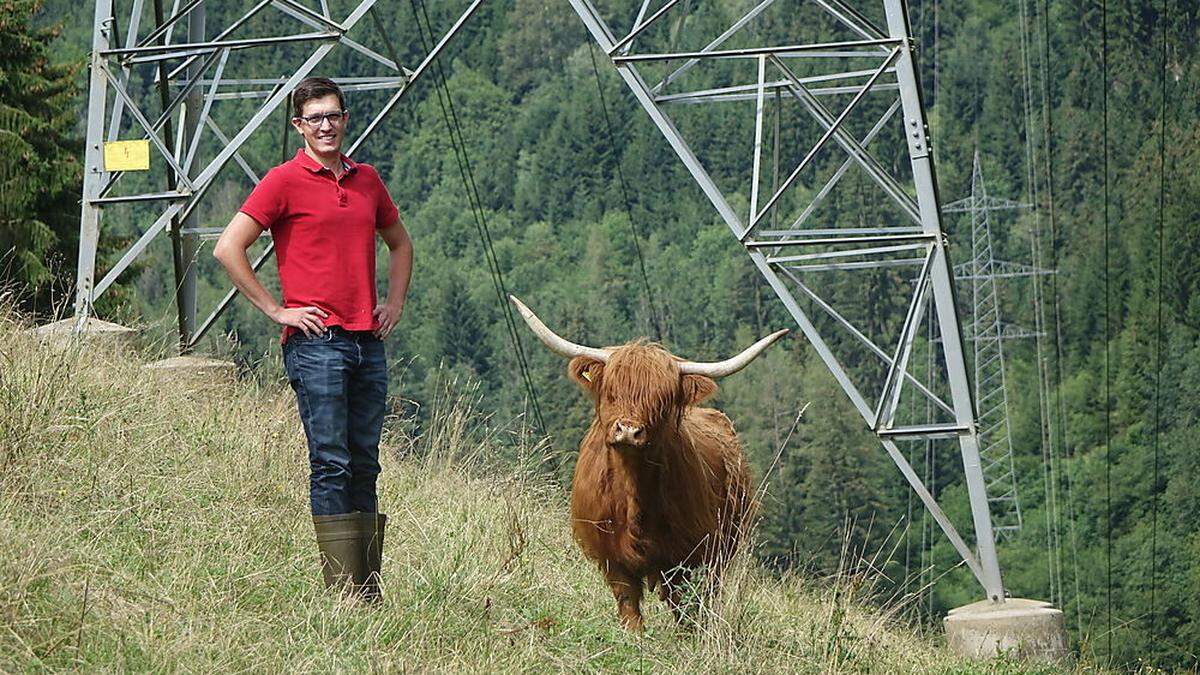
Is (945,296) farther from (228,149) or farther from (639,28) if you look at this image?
(228,149)

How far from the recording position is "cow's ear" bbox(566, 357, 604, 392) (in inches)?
351

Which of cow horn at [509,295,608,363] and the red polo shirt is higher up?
the red polo shirt

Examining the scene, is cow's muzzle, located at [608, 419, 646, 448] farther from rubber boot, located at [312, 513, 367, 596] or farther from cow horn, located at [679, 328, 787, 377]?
rubber boot, located at [312, 513, 367, 596]

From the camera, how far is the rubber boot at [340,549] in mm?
7285

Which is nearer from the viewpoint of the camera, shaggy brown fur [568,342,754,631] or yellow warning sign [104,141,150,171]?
shaggy brown fur [568,342,754,631]

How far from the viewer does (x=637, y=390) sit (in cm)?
863

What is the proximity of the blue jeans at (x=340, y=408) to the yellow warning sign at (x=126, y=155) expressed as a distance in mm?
7122

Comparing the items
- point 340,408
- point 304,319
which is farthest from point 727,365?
point 304,319

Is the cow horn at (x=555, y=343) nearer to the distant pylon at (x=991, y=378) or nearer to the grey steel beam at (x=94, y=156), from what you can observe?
the grey steel beam at (x=94, y=156)

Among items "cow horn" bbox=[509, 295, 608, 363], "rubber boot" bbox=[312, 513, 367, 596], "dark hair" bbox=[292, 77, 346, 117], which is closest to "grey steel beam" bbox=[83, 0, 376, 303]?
"cow horn" bbox=[509, 295, 608, 363]

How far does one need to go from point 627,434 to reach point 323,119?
6.83ft

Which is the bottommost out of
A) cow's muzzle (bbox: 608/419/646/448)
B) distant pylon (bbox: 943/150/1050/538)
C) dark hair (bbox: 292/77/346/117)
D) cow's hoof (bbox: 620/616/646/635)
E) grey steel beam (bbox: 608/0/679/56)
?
distant pylon (bbox: 943/150/1050/538)

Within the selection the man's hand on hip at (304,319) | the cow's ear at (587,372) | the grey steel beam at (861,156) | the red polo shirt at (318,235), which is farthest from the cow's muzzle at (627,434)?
the grey steel beam at (861,156)

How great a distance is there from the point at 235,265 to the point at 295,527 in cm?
179
